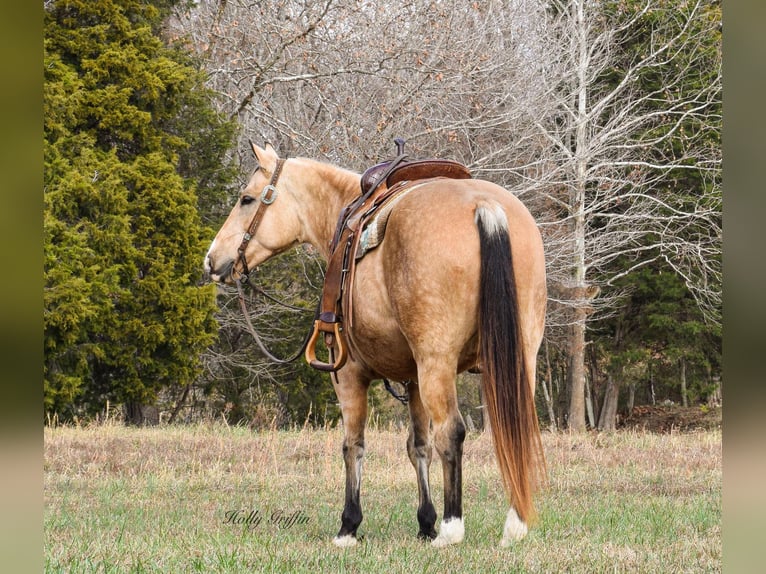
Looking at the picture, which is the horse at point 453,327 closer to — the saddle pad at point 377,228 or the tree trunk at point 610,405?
the saddle pad at point 377,228

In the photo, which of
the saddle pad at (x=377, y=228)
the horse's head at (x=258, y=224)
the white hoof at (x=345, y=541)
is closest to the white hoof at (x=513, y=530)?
the white hoof at (x=345, y=541)

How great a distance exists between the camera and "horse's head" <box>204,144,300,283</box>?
5547mm

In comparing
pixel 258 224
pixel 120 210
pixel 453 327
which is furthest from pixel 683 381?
pixel 453 327

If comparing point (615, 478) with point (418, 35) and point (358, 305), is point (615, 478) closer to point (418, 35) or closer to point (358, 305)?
point (358, 305)

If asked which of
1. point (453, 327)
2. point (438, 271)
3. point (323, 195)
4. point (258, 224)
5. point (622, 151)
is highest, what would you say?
point (622, 151)

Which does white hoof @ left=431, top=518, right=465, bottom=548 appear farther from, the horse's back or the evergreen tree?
the evergreen tree

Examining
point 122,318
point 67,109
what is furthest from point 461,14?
point 122,318

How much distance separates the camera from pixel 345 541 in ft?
15.2

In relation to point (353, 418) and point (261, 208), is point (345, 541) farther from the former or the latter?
point (261, 208)

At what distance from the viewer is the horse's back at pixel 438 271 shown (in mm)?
4090

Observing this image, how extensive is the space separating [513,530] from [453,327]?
1032mm

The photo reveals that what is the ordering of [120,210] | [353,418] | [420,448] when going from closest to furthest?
1. [353,418]
2. [420,448]
3. [120,210]

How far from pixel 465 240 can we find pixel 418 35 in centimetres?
1049
